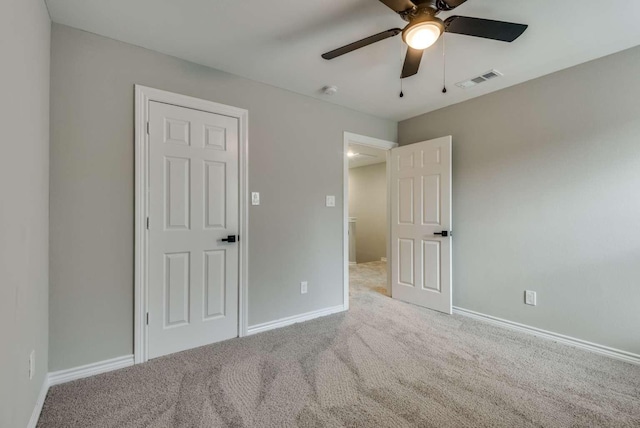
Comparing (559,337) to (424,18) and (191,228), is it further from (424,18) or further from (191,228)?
(191,228)

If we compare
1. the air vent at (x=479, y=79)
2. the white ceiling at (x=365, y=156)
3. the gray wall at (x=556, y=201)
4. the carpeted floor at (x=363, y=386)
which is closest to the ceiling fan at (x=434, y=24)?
the air vent at (x=479, y=79)

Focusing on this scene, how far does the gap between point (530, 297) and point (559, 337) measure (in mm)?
373

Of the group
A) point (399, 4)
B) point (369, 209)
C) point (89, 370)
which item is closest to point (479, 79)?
point (399, 4)

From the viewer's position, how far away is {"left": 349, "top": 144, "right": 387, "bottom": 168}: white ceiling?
5444 millimetres

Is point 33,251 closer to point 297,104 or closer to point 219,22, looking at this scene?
point 219,22

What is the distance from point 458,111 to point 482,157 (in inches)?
24.2

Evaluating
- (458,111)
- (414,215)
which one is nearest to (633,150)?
(458,111)

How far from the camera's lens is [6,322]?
1.14 m

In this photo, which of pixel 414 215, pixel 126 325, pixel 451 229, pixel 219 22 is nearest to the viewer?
pixel 219 22

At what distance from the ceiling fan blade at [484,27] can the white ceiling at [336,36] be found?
0.28 metres

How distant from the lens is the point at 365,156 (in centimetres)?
617

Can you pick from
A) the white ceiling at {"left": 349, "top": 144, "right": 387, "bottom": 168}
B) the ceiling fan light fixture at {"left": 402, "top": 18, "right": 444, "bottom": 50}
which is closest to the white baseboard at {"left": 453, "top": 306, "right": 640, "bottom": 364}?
the ceiling fan light fixture at {"left": 402, "top": 18, "right": 444, "bottom": 50}

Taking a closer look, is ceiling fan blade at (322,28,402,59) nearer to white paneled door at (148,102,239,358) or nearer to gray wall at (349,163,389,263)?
white paneled door at (148,102,239,358)

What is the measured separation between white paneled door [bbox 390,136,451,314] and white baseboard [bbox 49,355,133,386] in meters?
2.93
